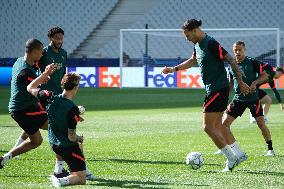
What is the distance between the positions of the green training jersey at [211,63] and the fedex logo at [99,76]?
27343 millimetres

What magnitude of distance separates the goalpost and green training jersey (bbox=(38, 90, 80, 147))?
27299mm

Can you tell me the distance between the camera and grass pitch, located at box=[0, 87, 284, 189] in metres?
10.4

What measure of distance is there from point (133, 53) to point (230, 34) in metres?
6.63

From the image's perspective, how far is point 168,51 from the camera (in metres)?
47.8

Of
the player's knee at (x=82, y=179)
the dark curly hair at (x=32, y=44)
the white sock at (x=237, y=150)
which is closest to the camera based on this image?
the player's knee at (x=82, y=179)

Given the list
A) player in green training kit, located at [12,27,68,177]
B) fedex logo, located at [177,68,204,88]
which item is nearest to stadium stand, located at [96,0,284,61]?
fedex logo, located at [177,68,204,88]

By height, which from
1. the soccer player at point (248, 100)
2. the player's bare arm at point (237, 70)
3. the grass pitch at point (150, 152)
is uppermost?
the player's bare arm at point (237, 70)

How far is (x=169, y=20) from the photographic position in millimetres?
49344

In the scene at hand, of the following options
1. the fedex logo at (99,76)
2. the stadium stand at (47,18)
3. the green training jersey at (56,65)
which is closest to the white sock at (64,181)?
the green training jersey at (56,65)

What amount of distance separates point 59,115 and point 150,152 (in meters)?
4.57

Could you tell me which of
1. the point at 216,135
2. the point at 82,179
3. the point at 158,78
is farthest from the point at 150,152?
the point at 158,78

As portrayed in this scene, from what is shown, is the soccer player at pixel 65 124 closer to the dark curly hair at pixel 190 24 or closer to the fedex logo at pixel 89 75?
the dark curly hair at pixel 190 24

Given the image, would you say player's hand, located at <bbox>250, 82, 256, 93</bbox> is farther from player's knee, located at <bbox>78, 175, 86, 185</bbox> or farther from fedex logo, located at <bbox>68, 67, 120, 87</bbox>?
fedex logo, located at <bbox>68, 67, 120, 87</bbox>

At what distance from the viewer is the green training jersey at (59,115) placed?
9562mm
